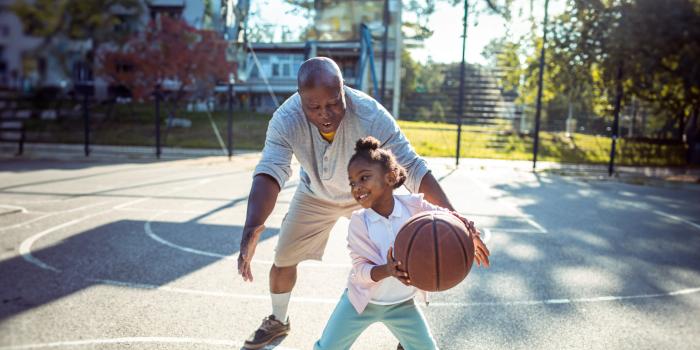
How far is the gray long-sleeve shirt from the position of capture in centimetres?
302

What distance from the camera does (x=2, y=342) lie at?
2.92m

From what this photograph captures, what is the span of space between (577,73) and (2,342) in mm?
17118

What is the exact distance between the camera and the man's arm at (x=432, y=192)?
2819mm

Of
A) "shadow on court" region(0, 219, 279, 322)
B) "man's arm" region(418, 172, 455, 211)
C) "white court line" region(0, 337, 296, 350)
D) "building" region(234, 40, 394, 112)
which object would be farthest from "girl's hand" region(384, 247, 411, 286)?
"building" region(234, 40, 394, 112)

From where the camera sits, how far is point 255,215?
271 centimetres

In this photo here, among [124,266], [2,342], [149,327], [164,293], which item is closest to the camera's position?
[2,342]

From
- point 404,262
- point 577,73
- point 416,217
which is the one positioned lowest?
point 404,262

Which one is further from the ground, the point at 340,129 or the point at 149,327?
the point at 340,129

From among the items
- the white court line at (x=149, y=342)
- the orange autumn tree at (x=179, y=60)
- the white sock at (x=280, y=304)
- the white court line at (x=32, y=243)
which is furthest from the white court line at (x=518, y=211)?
the orange autumn tree at (x=179, y=60)

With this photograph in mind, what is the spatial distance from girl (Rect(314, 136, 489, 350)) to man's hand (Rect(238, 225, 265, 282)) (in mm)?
478

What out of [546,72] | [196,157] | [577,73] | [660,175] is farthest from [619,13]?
[196,157]

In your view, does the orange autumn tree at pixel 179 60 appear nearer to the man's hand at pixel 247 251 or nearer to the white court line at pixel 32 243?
the white court line at pixel 32 243

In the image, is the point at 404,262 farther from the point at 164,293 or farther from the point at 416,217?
the point at 164,293

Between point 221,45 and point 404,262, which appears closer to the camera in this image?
point 404,262
